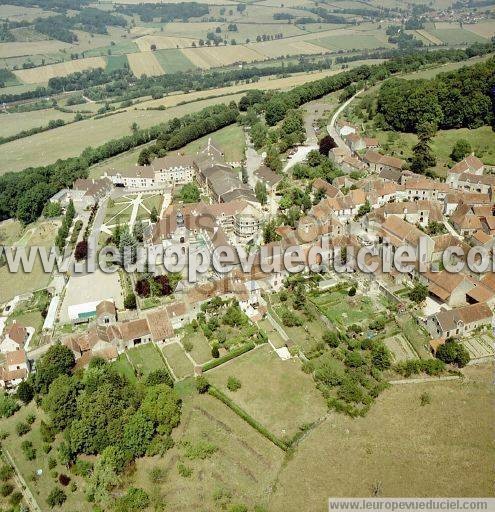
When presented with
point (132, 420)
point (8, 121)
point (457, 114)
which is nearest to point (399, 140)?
point (457, 114)

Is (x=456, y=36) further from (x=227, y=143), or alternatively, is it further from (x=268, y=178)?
(x=268, y=178)

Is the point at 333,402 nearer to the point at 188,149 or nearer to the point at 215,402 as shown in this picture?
the point at 215,402

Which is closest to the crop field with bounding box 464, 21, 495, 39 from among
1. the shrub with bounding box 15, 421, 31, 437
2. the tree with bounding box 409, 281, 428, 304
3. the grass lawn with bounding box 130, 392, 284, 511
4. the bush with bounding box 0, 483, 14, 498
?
the tree with bounding box 409, 281, 428, 304

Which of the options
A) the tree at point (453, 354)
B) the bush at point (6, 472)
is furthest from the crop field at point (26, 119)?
the tree at point (453, 354)

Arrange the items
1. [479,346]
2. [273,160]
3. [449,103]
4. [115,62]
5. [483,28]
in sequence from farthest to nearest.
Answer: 1. [115,62]
2. [483,28]
3. [449,103]
4. [273,160]
5. [479,346]

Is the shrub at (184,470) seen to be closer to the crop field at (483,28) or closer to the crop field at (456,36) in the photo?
the crop field at (456,36)

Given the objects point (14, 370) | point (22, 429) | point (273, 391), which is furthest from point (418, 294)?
point (14, 370)
